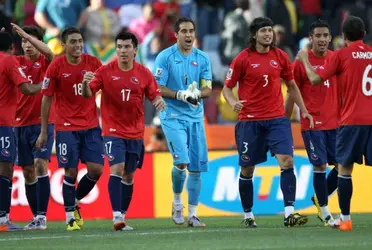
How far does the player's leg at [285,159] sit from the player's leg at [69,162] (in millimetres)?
2541

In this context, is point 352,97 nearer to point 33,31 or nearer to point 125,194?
point 125,194

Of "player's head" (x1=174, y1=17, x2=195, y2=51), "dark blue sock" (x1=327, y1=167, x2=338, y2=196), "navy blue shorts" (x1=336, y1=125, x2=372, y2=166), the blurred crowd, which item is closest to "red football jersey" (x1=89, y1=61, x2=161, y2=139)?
"player's head" (x1=174, y1=17, x2=195, y2=51)

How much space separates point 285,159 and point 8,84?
3697 mm

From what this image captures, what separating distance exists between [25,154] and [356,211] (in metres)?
6.02

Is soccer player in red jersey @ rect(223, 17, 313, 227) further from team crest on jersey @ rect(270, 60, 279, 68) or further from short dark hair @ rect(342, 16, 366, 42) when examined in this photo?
short dark hair @ rect(342, 16, 366, 42)

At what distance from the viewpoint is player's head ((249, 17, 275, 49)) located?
623 inches

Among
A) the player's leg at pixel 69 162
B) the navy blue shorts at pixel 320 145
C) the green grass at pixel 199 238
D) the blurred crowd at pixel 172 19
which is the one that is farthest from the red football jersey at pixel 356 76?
the blurred crowd at pixel 172 19

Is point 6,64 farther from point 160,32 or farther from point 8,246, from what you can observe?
point 160,32

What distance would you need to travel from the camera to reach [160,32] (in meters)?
24.3

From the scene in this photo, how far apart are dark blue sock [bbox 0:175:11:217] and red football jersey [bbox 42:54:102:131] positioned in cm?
97

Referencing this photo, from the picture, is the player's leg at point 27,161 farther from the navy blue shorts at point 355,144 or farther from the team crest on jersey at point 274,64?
the navy blue shorts at point 355,144

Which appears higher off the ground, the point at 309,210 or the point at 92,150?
the point at 92,150

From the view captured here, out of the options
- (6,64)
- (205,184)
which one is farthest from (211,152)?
(6,64)

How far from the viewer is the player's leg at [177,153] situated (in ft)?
54.0
